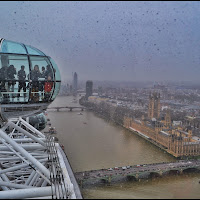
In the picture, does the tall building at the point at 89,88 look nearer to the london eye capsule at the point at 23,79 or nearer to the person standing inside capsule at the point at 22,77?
the london eye capsule at the point at 23,79

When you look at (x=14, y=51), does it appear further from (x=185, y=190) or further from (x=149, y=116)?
(x=149, y=116)

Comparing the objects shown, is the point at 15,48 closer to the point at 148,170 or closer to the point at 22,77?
the point at 22,77

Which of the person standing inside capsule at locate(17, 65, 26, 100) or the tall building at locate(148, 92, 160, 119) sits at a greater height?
the person standing inside capsule at locate(17, 65, 26, 100)

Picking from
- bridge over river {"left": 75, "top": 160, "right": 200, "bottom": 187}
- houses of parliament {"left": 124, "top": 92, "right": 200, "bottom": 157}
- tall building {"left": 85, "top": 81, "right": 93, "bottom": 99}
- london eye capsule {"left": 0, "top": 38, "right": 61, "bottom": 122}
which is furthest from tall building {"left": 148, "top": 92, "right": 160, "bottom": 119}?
london eye capsule {"left": 0, "top": 38, "right": 61, "bottom": 122}

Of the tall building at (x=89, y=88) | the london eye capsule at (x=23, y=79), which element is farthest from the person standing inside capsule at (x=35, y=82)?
the tall building at (x=89, y=88)

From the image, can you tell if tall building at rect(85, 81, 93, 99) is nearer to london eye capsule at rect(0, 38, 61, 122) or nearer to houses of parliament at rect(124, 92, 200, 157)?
houses of parliament at rect(124, 92, 200, 157)

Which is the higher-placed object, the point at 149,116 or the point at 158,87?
the point at 158,87

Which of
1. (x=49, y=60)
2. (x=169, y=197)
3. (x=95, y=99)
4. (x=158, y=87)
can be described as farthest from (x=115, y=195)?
(x=95, y=99)
